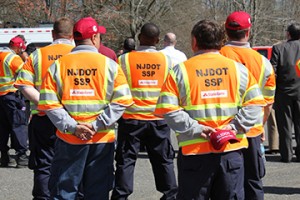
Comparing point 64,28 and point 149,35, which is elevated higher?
point 64,28

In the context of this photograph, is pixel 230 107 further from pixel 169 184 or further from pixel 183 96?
pixel 169 184

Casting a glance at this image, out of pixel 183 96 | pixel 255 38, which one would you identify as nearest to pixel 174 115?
pixel 183 96

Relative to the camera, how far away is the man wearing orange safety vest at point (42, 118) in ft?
23.8

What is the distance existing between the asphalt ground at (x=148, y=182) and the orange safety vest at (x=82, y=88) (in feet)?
9.34

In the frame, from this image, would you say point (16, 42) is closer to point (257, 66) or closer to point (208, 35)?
point (257, 66)

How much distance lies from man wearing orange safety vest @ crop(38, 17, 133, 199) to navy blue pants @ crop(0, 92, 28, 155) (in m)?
5.33

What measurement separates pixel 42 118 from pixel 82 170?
159cm

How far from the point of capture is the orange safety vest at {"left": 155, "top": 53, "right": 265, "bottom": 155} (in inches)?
209

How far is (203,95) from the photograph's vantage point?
209 inches

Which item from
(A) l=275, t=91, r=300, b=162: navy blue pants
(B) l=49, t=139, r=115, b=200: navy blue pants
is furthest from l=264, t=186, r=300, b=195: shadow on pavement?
(B) l=49, t=139, r=115, b=200: navy blue pants

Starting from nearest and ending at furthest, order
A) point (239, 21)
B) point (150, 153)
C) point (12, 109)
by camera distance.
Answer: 1. point (239, 21)
2. point (150, 153)
3. point (12, 109)

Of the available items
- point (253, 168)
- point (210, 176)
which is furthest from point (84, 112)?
point (253, 168)

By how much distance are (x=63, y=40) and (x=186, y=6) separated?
26159mm

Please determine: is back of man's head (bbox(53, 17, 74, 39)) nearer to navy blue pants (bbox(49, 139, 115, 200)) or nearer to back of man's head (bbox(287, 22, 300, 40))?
navy blue pants (bbox(49, 139, 115, 200))
